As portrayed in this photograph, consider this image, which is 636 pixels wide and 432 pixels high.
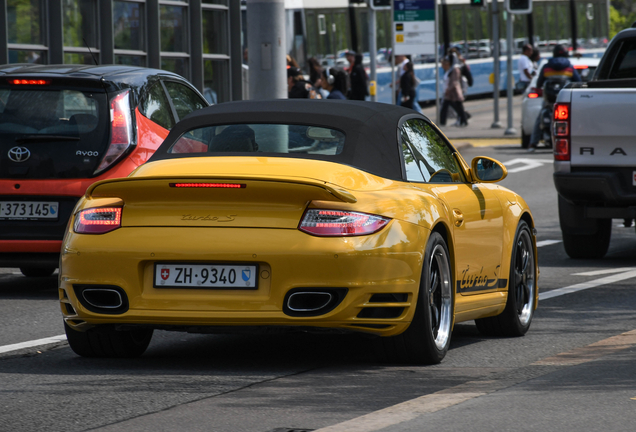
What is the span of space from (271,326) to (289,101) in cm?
157

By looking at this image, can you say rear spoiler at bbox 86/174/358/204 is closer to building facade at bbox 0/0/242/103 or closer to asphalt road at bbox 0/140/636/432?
asphalt road at bbox 0/140/636/432

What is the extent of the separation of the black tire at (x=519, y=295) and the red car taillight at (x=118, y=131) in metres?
3.12

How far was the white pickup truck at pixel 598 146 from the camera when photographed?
35.6 ft

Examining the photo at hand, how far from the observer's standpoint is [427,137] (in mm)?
7188

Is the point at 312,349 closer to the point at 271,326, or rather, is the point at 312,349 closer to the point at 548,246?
the point at 271,326

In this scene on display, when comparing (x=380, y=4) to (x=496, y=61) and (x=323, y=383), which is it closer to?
(x=496, y=61)

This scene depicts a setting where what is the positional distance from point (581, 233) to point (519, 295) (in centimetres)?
414

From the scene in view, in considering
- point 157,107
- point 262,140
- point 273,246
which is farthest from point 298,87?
point 273,246

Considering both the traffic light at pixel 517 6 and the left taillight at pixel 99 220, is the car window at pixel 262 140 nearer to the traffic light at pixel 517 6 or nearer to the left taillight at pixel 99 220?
the left taillight at pixel 99 220

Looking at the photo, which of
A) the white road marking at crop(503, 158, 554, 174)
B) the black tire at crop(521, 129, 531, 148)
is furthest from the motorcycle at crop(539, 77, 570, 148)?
the black tire at crop(521, 129, 531, 148)

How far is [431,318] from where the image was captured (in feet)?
20.8

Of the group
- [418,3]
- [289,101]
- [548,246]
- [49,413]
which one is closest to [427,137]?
[289,101]

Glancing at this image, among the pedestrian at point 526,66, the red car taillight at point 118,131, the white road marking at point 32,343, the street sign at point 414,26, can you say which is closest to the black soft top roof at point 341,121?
the white road marking at point 32,343

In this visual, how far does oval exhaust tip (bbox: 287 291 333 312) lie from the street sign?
22.6 m
